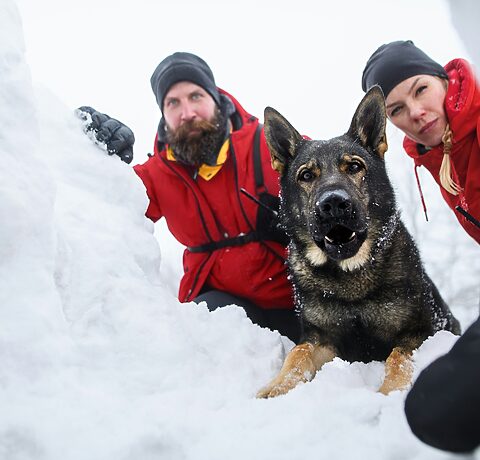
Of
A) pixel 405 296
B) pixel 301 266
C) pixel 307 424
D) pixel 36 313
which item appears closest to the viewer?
pixel 307 424

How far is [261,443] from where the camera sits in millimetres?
1711

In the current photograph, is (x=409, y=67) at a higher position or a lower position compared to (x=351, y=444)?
higher

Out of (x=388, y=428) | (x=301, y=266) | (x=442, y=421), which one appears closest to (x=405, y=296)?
(x=301, y=266)

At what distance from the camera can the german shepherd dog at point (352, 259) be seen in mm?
2891

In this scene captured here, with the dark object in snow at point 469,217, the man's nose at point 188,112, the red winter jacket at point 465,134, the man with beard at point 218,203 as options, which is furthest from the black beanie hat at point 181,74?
the dark object in snow at point 469,217

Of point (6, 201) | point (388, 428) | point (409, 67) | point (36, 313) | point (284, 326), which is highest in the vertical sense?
point (409, 67)

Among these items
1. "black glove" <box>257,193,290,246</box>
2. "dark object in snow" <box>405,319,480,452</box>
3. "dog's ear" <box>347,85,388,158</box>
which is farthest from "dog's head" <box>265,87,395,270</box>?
"dark object in snow" <box>405,319,480,452</box>

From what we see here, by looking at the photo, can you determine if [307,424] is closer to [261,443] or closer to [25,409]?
[261,443]

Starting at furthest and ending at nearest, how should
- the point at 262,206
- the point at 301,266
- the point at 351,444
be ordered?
1. the point at 262,206
2. the point at 301,266
3. the point at 351,444

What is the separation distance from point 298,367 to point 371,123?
197 cm

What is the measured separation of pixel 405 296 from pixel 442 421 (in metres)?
1.97

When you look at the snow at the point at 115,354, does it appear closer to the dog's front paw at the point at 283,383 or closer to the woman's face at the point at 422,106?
the dog's front paw at the point at 283,383

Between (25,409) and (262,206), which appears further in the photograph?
(262,206)

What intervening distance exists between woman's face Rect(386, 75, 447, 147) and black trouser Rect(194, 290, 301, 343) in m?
2.00
